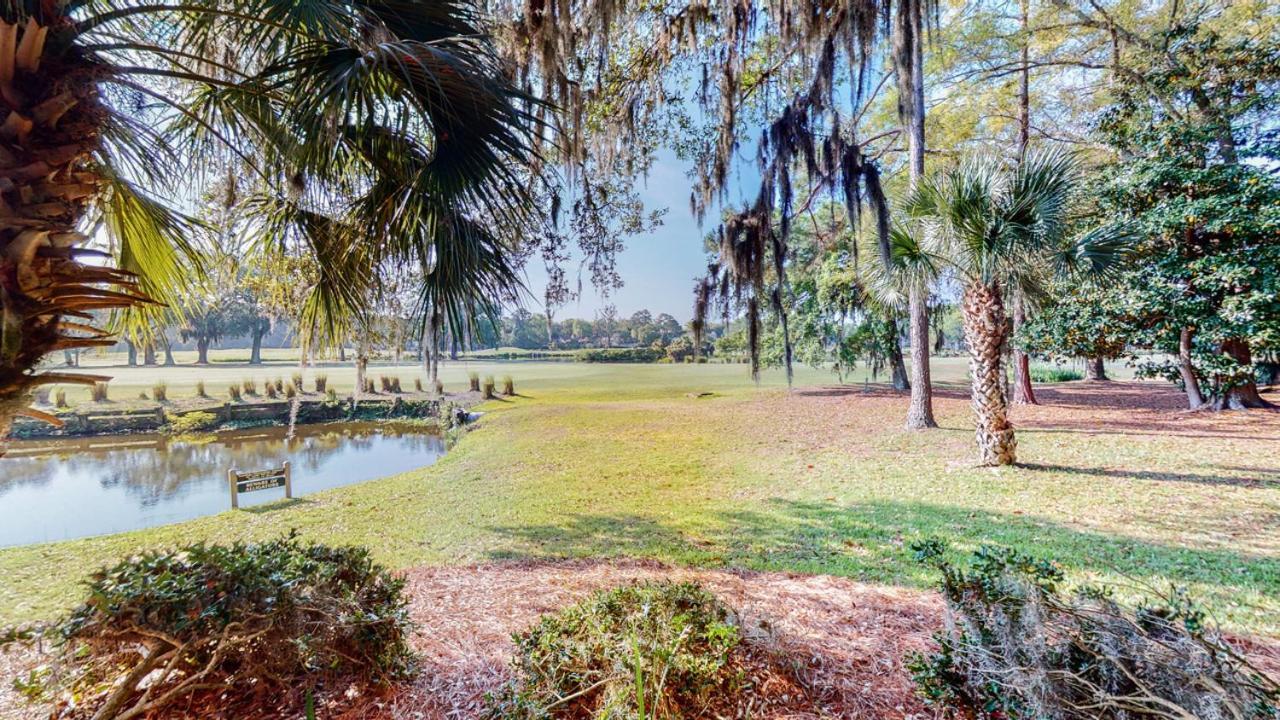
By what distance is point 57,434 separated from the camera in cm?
1110

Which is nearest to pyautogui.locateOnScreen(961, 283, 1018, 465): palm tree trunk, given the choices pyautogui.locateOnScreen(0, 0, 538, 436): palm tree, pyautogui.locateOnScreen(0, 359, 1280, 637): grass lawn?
pyautogui.locateOnScreen(0, 359, 1280, 637): grass lawn

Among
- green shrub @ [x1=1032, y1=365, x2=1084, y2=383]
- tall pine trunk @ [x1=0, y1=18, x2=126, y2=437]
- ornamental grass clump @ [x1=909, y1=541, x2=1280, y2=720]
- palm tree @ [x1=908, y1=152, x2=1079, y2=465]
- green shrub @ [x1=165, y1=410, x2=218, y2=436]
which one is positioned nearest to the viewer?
ornamental grass clump @ [x1=909, y1=541, x2=1280, y2=720]

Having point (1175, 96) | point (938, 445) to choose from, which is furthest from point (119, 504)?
point (1175, 96)

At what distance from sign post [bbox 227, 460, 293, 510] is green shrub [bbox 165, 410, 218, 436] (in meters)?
8.88

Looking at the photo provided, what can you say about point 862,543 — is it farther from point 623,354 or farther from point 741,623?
point 623,354

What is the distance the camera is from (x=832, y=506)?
4445 millimetres

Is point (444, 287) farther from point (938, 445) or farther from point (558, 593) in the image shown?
point (938, 445)

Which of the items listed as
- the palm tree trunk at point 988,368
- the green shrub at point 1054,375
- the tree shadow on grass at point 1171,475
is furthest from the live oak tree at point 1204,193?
the green shrub at point 1054,375

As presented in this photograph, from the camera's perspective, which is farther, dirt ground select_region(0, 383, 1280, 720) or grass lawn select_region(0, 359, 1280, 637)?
grass lawn select_region(0, 359, 1280, 637)

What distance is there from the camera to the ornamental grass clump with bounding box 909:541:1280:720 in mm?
1118

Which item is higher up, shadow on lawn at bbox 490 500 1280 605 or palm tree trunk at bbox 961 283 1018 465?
palm tree trunk at bbox 961 283 1018 465

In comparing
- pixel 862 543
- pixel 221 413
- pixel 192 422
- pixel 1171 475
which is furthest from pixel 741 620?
pixel 221 413

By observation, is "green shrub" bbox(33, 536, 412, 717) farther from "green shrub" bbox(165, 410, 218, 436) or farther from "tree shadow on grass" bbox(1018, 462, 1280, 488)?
"green shrub" bbox(165, 410, 218, 436)

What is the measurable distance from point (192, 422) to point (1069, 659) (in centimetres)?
1823
